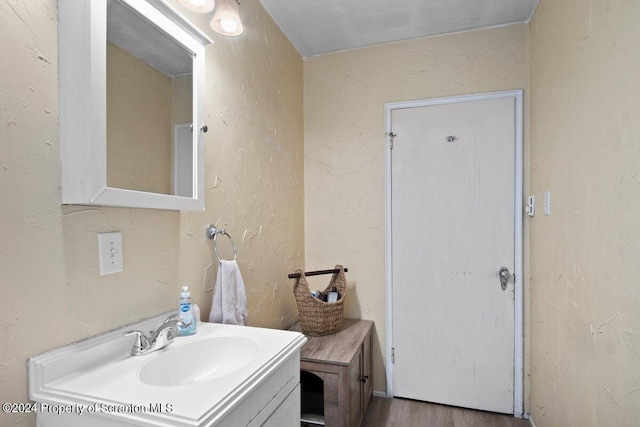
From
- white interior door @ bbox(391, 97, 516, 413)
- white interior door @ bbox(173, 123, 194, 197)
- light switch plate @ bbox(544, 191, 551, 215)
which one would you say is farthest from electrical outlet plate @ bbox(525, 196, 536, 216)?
Answer: white interior door @ bbox(173, 123, 194, 197)

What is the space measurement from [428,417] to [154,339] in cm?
174

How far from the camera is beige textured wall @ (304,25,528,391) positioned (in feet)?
7.20

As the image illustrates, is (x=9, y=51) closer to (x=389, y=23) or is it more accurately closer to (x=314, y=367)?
(x=314, y=367)

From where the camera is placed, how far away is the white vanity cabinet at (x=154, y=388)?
0.72 m

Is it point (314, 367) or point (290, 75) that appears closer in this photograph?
point (314, 367)

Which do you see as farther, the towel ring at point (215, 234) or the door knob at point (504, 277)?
the door knob at point (504, 277)

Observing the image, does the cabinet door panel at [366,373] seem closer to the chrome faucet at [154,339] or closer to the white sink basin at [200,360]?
the white sink basin at [200,360]

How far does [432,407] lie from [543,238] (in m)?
1.23

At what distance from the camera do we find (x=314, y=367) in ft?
5.56

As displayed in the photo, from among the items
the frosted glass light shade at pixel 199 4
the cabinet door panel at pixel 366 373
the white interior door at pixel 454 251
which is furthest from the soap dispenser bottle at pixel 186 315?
the white interior door at pixel 454 251

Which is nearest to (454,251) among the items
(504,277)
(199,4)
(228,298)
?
(504,277)

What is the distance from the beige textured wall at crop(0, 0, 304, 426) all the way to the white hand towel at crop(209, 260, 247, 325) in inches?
2.6

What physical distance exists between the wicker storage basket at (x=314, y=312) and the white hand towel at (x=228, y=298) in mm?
497

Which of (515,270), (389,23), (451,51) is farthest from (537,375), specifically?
(389,23)
